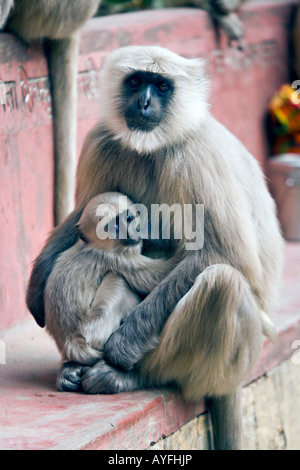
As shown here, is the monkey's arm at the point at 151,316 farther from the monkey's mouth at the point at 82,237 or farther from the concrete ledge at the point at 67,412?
the monkey's mouth at the point at 82,237

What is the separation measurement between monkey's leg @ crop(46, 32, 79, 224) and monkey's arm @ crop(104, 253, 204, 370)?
1.48 m

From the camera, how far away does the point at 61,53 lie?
4.45 metres

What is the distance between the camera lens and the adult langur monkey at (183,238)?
3.18m

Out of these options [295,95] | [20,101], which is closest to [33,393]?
[20,101]

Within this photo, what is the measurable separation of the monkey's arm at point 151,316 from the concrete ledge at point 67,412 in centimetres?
19

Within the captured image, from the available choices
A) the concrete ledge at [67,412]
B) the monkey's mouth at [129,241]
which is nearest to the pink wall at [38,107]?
the concrete ledge at [67,412]

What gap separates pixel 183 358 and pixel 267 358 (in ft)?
4.42

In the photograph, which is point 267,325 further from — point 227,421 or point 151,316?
point 151,316

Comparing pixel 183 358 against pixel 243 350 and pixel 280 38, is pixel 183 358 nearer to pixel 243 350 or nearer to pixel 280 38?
pixel 243 350

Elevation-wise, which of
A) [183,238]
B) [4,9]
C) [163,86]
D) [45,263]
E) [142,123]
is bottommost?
[45,263]

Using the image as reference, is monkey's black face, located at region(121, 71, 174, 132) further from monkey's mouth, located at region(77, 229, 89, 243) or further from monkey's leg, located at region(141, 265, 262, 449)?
monkey's leg, located at region(141, 265, 262, 449)

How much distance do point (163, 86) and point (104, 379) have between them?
3.79 ft

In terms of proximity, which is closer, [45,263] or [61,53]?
[45,263]

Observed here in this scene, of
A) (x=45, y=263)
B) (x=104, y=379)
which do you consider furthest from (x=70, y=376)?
(x=45, y=263)
